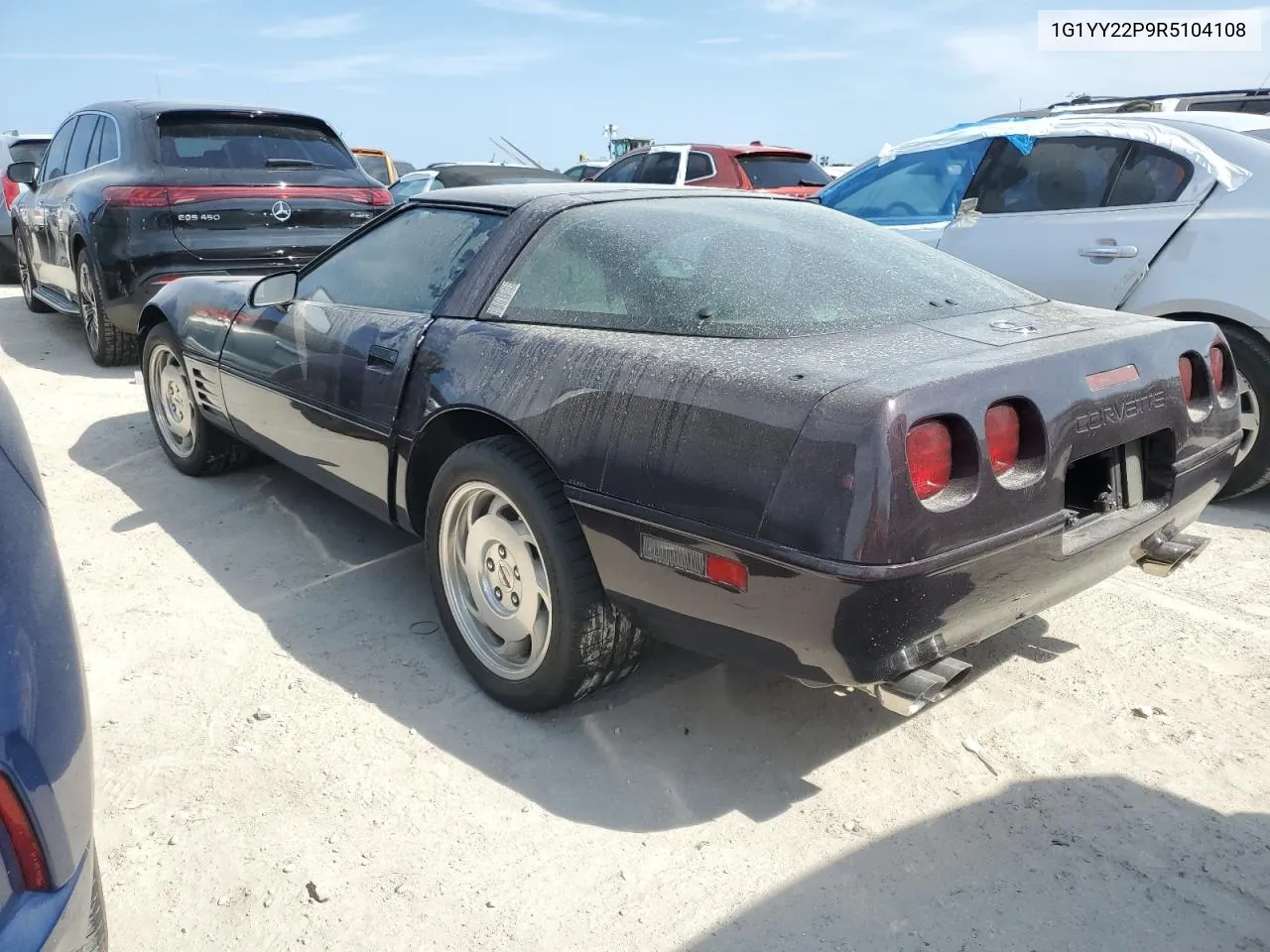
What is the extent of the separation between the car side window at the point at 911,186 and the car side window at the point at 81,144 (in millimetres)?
5171

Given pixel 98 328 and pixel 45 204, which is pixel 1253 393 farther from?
pixel 45 204

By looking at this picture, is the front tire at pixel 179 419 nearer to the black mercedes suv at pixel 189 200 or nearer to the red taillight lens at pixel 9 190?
the black mercedes suv at pixel 189 200

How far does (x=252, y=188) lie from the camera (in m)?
6.25

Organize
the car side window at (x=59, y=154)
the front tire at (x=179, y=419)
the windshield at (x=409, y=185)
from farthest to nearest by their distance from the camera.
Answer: the windshield at (x=409, y=185) < the car side window at (x=59, y=154) < the front tire at (x=179, y=419)

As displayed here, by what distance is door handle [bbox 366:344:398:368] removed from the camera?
2945mm

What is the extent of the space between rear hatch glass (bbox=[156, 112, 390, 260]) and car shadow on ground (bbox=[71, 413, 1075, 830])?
2.91 meters

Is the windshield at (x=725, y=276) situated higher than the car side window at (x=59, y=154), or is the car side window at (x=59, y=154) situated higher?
the car side window at (x=59, y=154)

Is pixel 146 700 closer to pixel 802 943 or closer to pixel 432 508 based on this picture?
pixel 432 508

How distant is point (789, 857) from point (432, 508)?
4.51 feet

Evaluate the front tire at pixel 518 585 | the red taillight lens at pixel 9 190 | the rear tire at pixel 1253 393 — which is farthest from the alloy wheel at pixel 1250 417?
the red taillight lens at pixel 9 190

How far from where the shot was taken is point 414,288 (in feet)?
10.2

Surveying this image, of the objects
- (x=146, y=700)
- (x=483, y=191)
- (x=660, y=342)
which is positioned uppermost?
(x=483, y=191)

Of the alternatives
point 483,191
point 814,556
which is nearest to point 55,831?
point 814,556

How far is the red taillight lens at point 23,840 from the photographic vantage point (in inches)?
48.7
